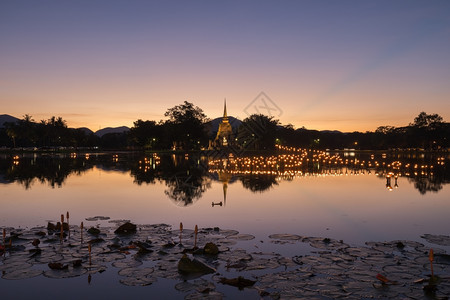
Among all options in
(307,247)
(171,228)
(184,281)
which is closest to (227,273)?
(184,281)

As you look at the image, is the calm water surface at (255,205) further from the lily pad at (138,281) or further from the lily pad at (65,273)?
the lily pad at (65,273)

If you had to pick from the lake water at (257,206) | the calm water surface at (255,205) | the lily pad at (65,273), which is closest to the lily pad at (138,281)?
the lily pad at (65,273)

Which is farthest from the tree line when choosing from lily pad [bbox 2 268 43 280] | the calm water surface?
lily pad [bbox 2 268 43 280]

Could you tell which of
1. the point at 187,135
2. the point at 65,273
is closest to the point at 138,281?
the point at 65,273

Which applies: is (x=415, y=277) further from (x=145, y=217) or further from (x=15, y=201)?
(x=15, y=201)

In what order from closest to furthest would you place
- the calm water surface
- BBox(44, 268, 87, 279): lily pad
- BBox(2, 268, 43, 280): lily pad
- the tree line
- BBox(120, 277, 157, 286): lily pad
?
BBox(120, 277, 157, 286): lily pad < BBox(2, 268, 43, 280): lily pad < BBox(44, 268, 87, 279): lily pad < the calm water surface < the tree line

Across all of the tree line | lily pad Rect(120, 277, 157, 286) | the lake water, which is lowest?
lily pad Rect(120, 277, 157, 286)

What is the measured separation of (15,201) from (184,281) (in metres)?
17.4

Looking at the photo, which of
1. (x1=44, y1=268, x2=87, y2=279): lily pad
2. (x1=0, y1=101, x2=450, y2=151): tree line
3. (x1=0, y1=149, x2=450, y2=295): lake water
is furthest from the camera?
(x1=0, y1=101, x2=450, y2=151): tree line

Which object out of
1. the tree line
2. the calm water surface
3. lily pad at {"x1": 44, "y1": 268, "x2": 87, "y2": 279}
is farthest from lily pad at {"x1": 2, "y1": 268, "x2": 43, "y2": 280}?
the tree line

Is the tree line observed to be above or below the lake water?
above

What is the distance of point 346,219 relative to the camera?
1806 cm

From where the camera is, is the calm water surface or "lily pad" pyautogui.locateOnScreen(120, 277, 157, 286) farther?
the calm water surface

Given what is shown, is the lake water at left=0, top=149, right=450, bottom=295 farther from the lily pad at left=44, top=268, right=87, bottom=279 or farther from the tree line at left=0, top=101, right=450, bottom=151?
the tree line at left=0, top=101, right=450, bottom=151
